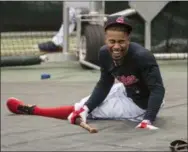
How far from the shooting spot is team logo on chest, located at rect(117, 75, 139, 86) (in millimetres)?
4582

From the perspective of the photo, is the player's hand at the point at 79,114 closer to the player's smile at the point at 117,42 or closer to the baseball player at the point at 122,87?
the baseball player at the point at 122,87

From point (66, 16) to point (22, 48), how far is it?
6.56ft

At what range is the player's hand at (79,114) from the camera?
4566 millimetres

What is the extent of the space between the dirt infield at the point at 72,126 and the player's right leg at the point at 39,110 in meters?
0.08

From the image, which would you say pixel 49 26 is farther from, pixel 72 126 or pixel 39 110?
pixel 72 126

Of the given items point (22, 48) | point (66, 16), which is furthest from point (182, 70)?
point (22, 48)

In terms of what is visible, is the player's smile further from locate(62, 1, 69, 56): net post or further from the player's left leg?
locate(62, 1, 69, 56): net post

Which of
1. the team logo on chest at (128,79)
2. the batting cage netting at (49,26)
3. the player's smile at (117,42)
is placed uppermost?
the player's smile at (117,42)

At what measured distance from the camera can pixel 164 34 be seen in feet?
33.0

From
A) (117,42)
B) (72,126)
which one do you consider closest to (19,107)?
(72,126)

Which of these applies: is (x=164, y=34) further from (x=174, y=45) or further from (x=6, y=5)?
(x=6, y=5)

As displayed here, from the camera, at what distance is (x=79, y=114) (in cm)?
459

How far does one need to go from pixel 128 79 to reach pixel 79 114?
0.45 metres

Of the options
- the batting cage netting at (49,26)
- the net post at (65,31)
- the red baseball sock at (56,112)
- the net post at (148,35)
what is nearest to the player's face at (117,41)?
the red baseball sock at (56,112)
